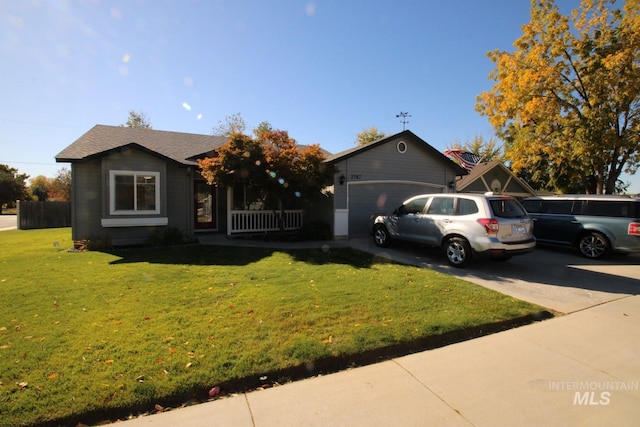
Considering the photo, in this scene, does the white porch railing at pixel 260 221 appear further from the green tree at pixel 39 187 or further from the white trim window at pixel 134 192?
the green tree at pixel 39 187

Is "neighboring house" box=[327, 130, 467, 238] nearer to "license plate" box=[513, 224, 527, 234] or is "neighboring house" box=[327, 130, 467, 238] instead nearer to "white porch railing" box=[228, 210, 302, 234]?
"white porch railing" box=[228, 210, 302, 234]

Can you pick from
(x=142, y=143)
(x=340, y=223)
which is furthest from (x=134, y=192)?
(x=340, y=223)

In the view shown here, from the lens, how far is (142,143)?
43.0ft

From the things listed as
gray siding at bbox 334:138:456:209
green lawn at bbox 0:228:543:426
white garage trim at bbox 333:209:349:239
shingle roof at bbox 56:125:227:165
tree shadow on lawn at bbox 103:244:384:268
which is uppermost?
shingle roof at bbox 56:125:227:165

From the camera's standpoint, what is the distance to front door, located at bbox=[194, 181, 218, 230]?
13.6 m

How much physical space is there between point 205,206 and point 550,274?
39.1 ft

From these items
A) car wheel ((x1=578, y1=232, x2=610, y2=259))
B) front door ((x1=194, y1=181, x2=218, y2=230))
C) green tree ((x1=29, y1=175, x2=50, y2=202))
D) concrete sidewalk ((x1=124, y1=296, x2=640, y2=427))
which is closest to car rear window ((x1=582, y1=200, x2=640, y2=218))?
car wheel ((x1=578, y1=232, x2=610, y2=259))

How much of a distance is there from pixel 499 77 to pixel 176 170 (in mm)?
16152

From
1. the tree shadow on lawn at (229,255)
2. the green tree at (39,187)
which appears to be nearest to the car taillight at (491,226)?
the tree shadow on lawn at (229,255)

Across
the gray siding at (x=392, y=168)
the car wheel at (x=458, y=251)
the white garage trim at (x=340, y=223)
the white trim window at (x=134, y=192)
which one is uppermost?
the gray siding at (x=392, y=168)

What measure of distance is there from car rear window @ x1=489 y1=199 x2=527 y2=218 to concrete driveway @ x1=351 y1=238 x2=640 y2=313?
1.34 meters

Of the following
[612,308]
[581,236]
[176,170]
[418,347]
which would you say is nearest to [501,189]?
[581,236]

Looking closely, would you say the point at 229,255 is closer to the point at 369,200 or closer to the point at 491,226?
the point at 369,200

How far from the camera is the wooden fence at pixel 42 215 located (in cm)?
1948
